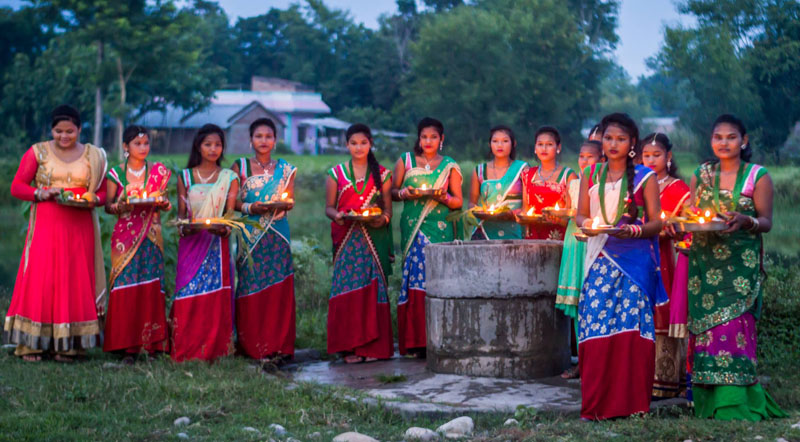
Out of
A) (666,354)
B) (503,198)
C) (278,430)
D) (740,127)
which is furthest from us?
(503,198)

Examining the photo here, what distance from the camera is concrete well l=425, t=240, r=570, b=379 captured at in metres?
6.28

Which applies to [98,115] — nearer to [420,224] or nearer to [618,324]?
[420,224]

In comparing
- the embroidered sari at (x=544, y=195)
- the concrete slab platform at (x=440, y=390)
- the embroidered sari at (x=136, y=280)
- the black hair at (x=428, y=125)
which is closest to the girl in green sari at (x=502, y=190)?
the embroidered sari at (x=544, y=195)

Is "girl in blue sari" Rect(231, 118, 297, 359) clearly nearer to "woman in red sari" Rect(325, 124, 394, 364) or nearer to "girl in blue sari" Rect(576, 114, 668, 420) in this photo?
"woman in red sari" Rect(325, 124, 394, 364)

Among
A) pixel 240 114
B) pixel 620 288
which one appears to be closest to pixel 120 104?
pixel 240 114

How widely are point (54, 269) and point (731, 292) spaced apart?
16.9ft

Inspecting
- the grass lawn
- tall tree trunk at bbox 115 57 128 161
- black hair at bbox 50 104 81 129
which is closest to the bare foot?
the grass lawn

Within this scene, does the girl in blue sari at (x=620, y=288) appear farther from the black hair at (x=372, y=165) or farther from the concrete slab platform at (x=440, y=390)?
the black hair at (x=372, y=165)

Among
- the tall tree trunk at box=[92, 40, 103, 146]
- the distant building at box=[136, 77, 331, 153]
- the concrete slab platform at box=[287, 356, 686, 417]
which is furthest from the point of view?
the distant building at box=[136, 77, 331, 153]

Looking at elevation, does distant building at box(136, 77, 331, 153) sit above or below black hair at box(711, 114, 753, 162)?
above

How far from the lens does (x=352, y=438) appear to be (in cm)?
480

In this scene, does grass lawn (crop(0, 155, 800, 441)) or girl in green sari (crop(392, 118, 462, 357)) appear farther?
girl in green sari (crop(392, 118, 462, 357))

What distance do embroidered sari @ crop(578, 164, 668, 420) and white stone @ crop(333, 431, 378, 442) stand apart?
4.50 ft

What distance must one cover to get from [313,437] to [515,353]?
74.3 inches
